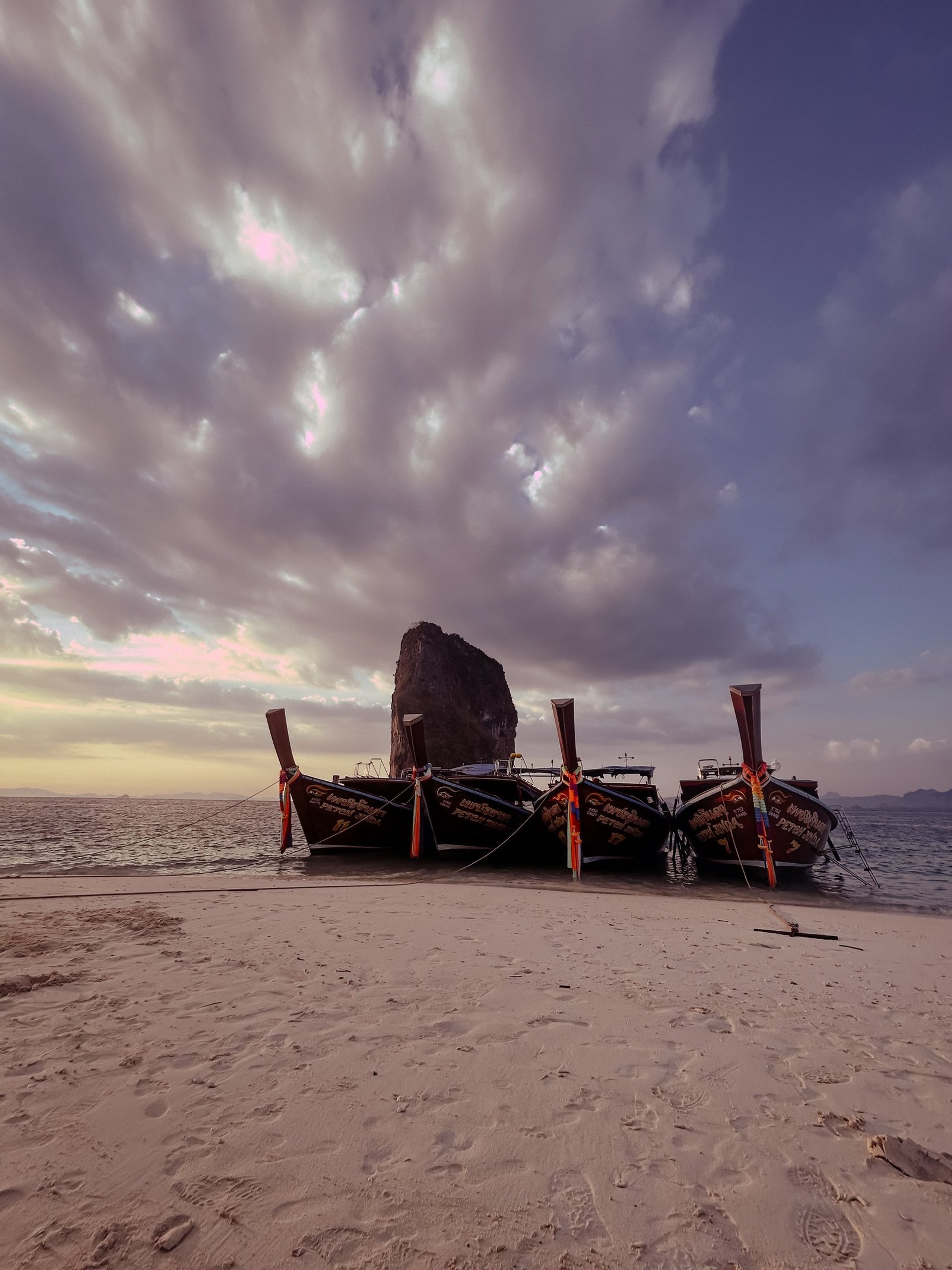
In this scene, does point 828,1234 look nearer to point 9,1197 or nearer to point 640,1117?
point 640,1117

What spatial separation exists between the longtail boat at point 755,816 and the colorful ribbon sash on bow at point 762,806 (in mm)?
15

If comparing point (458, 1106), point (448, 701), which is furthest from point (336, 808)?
point (448, 701)

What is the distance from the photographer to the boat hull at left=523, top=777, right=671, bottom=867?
1770 cm

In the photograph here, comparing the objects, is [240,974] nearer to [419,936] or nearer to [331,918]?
[419,936]

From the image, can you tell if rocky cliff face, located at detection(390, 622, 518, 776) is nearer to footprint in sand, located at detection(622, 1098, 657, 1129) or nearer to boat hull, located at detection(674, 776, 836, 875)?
boat hull, located at detection(674, 776, 836, 875)

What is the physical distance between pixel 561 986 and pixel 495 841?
1681 cm

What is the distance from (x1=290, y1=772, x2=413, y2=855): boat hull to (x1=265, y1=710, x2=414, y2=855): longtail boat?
2cm

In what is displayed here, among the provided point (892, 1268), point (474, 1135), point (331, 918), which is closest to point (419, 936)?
point (331, 918)

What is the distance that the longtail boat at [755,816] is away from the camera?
1536 cm

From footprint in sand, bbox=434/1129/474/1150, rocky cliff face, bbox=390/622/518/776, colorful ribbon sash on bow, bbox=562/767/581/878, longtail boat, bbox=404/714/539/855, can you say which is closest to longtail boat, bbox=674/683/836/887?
colorful ribbon sash on bow, bbox=562/767/581/878

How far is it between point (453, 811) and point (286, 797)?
720cm

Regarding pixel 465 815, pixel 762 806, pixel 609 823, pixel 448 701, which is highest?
pixel 448 701

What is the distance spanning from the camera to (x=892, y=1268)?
2160mm

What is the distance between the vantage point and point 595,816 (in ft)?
58.1
